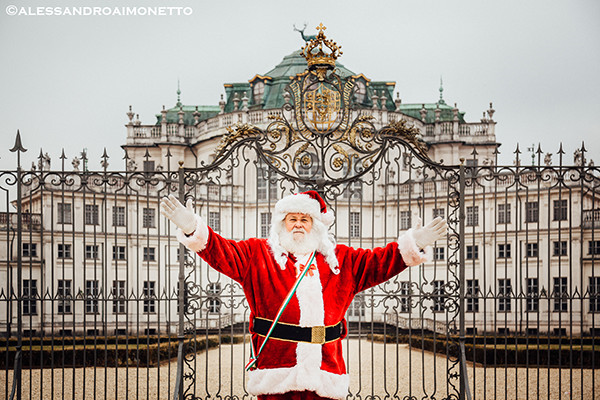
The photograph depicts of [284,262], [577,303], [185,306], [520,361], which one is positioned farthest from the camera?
[577,303]

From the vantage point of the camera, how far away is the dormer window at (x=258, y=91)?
91.5 feet

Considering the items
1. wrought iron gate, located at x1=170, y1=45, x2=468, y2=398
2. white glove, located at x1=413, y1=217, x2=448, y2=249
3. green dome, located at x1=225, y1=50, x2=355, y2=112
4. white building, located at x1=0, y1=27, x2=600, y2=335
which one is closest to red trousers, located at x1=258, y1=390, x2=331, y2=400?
white glove, located at x1=413, y1=217, x2=448, y2=249

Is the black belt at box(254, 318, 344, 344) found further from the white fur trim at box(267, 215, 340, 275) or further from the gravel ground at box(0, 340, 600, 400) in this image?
the gravel ground at box(0, 340, 600, 400)

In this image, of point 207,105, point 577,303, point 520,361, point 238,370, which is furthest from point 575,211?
point 207,105

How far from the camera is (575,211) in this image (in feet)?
60.5

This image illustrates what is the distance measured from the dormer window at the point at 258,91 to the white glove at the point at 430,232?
79.6 ft

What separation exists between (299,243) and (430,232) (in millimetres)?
896

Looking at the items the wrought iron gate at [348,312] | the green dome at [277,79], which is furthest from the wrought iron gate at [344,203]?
the green dome at [277,79]

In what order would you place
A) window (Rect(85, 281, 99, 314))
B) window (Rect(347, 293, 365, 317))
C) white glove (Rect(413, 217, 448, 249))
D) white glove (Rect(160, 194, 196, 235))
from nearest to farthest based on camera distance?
white glove (Rect(160, 194, 196, 235))
white glove (Rect(413, 217, 448, 249))
window (Rect(85, 281, 99, 314))
window (Rect(347, 293, 365, 317))

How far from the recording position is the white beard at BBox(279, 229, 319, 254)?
13.5ft

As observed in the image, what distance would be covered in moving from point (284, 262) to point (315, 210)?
1.40 feet

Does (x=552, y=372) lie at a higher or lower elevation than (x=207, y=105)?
lower

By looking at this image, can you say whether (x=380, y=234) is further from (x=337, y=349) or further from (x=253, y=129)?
(x=337, y=349)

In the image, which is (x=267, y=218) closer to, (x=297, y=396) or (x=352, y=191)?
(x=352, y=191)
